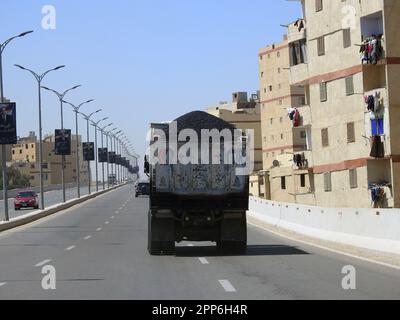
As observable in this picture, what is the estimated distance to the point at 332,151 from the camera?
184ft

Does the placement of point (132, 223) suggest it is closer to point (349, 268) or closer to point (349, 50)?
point (349, 50)

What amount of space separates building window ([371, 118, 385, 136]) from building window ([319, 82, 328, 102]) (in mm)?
6262

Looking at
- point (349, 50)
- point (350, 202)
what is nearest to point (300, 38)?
point (349, 50)

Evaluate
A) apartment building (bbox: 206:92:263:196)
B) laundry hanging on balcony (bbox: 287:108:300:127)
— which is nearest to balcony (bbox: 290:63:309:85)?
laundry hanging on balcony (bbox: 287:108:300:127)

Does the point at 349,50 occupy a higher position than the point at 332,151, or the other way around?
the point at 349,50

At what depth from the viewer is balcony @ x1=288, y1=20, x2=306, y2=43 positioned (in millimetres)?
60812

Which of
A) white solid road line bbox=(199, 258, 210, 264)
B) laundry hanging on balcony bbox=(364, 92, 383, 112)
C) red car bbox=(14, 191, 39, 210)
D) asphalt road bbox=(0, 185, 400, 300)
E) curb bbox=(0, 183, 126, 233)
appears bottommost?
white solid road line bbox=(199, 258, 210, 264)

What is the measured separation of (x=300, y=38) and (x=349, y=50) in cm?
879

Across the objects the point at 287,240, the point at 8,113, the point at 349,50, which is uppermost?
the point at 349,50

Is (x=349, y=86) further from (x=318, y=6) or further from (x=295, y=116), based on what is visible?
(x=295, y=116)

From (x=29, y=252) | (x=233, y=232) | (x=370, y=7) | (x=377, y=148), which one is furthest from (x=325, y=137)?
(x=233, y=232)

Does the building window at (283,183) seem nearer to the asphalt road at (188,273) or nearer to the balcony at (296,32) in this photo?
the balcony at (296,32)

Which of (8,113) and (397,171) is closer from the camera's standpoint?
(8,113)

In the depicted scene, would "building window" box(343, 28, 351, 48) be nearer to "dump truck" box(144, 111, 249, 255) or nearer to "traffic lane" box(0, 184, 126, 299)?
"traffic lane" box(0, 184, 126, 299)
